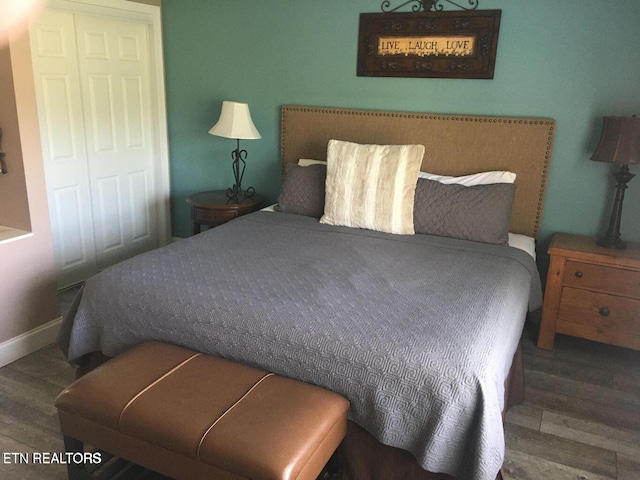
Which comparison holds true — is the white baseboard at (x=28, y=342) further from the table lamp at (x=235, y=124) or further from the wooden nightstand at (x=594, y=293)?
the wooden nightstand at (x=594, y=293)

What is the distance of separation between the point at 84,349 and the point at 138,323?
1.10 ft

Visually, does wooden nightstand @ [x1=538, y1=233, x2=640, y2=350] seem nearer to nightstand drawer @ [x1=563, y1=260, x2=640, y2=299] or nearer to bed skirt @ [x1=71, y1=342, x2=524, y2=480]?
nightstand drawer @ [x1=563, y1=260, x2=640, y2=299]

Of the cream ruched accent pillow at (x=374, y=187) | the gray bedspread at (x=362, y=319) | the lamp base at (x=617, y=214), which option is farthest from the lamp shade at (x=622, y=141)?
the cream ruched accent pillow at (x=374, y=187)

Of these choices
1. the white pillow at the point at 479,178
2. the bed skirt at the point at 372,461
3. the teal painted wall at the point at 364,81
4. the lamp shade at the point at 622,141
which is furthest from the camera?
the white pillow at the point at 479,178

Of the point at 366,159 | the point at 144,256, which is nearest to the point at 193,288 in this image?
the point at 144,256

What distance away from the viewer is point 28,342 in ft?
8.84

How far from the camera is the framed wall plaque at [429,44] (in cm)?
296

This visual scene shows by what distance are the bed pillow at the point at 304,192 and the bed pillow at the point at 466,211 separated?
595 mm

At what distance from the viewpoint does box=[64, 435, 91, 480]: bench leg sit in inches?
Answer: 68.7

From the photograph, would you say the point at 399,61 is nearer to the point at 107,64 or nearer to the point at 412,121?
the point at 412,121

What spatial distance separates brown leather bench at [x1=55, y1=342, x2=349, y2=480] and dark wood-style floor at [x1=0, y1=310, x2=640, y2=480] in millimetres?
444

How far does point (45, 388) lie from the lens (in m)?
2.42

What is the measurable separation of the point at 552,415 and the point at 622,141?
1332 millimetres

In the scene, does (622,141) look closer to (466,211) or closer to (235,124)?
(466,211)
